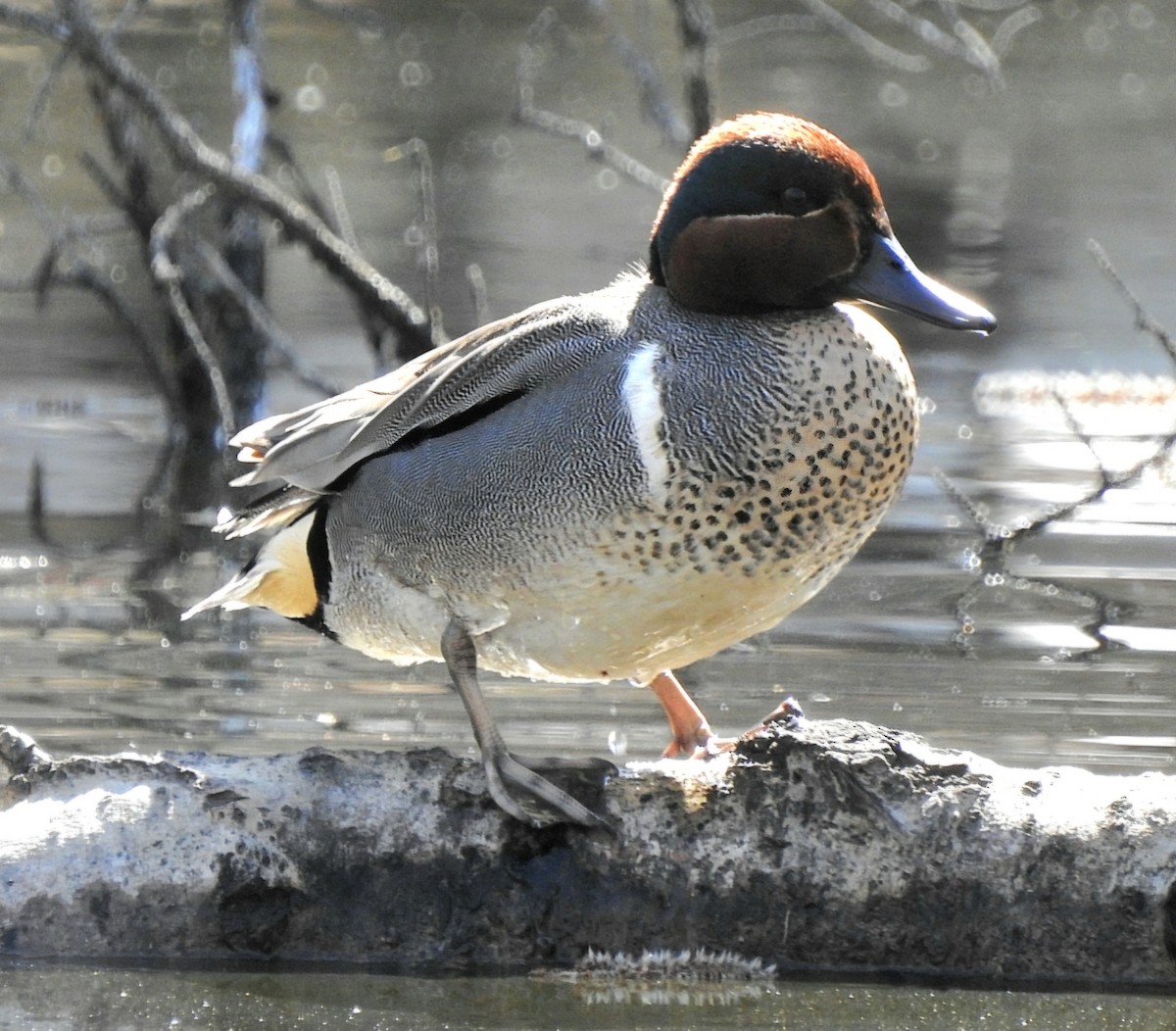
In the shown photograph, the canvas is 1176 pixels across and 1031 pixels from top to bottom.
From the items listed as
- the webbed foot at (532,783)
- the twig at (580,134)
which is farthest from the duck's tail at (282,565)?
the twig at (580,134)

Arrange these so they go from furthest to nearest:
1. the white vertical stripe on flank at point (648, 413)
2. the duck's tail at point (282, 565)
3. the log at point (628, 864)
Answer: the duck's tail at point (282, 565)
the white vertical stripe on flank at point (648, 413)
the log at point (628, 864)

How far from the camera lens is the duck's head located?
12.8 ft

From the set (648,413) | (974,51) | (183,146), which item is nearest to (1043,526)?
(974,51)

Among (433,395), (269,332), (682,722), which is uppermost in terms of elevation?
(433,395)

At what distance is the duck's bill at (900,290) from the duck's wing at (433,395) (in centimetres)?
48

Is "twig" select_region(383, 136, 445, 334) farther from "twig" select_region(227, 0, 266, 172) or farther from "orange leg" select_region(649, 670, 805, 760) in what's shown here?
"orange leg" select_region(649, 670, 805, 760)

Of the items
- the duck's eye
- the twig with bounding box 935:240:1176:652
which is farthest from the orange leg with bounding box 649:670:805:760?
the twig with bounding box 935:240:1176:652

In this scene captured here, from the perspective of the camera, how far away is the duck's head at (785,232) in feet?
12.8

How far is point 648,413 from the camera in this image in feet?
12.4

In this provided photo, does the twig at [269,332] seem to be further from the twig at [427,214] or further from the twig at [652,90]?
the twig at [652,90]

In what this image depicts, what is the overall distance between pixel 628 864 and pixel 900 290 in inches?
46.3

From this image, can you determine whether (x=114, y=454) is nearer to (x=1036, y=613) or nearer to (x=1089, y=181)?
(x=1036, y=613)

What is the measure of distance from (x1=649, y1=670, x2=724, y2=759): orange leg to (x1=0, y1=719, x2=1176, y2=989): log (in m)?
0.59

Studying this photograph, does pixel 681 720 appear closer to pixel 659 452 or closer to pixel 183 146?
pixel 659 452
